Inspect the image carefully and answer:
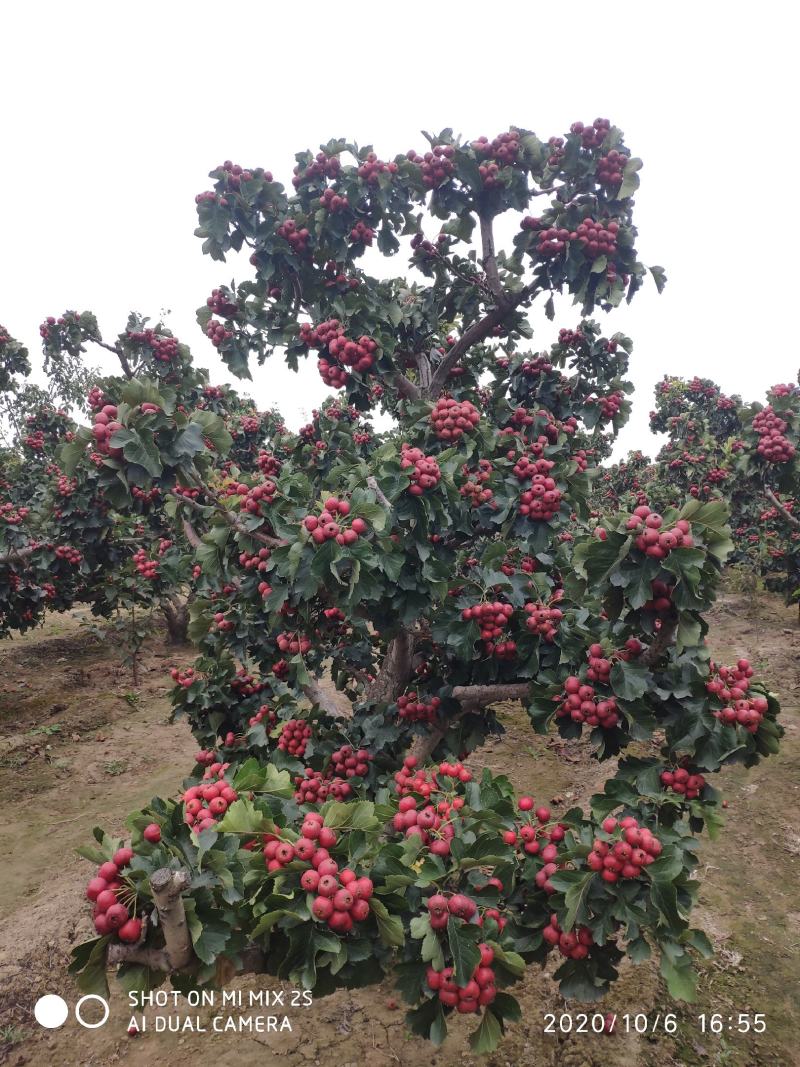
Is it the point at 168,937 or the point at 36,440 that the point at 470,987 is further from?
the point at 36,440

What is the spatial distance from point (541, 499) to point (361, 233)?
2.63 meters

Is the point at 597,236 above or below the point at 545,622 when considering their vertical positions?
above

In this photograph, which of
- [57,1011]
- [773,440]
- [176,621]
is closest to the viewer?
[57,1011]

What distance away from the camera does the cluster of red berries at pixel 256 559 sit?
383cm

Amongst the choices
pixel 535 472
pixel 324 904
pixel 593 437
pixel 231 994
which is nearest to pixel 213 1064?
pixel 231 994

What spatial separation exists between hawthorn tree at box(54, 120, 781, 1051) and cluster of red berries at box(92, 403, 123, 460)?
0.02 meters

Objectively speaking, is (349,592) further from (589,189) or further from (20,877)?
(20,877)

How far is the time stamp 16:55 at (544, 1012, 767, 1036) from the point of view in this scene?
13.2 ft

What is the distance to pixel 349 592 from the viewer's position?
10.4 ft

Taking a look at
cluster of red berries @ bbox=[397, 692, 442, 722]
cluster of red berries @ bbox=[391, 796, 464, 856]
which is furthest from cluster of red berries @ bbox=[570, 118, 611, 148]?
cluster of red berries @ bbox=[391, 796, 464, 856]

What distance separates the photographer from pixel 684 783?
3.24 meters

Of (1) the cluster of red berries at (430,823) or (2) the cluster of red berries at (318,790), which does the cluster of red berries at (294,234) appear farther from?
(1) the cluster of red berries at (430,823)

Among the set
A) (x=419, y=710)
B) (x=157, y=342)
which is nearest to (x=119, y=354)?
(x=157, y=342)

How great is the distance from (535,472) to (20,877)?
6465mm
